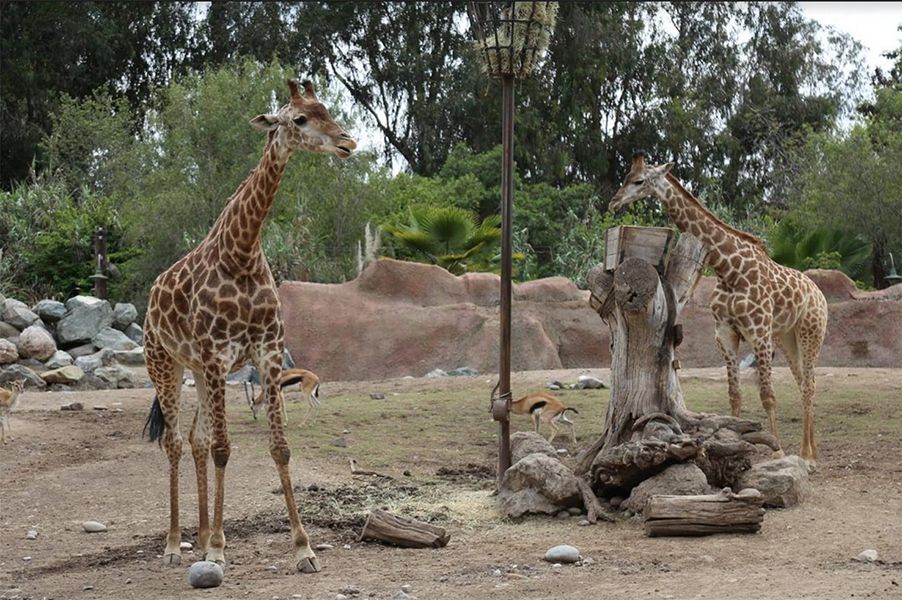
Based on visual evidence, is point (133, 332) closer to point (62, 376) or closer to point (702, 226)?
point (62, 376)

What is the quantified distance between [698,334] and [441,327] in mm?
3717

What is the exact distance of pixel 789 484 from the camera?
8.63 m

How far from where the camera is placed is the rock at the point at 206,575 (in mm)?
7027

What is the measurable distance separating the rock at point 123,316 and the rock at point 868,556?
18.6 metres

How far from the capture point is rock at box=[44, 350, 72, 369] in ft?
65.0

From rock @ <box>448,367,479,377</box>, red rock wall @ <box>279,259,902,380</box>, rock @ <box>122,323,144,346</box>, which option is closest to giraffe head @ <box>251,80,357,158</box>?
rock @ <box>448,367,479,377</box>

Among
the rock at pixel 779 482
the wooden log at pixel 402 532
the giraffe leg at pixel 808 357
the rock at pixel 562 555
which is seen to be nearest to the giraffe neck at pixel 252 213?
the wooden log at pixel 402 532

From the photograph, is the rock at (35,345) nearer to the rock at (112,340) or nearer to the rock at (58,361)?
the rock at (58,361)

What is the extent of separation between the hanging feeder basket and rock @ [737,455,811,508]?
11.0 feet

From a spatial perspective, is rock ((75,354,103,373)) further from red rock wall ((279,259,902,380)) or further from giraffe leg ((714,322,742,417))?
giraffe leg ((714,322,742,417))

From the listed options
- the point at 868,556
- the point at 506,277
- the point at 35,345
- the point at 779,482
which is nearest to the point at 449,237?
the point at 35,345

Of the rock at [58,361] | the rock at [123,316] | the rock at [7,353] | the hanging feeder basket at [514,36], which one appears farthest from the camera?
the rock at [123,316]

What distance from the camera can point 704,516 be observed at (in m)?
7.77

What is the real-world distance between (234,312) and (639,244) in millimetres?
3009
